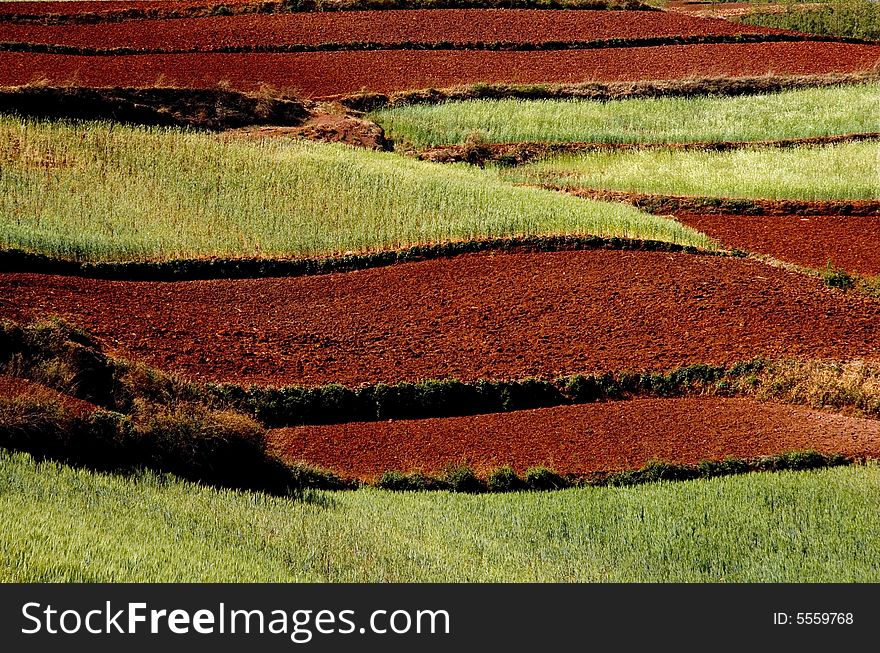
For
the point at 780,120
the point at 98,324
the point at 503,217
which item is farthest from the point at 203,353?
the point at 780,120

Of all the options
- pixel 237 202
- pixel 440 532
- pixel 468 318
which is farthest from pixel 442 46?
pixel 440 532

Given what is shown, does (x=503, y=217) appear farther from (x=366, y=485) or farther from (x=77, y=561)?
(x=77, y=561)

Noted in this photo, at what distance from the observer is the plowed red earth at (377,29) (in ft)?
116

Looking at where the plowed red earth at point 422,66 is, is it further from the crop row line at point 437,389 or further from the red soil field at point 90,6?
the crop row line at point 437,389

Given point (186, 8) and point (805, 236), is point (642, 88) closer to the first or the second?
point (805, 236)

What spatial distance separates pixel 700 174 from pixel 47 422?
57.6ft

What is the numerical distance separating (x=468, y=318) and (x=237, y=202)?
6218 mm

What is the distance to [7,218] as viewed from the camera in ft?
72.5

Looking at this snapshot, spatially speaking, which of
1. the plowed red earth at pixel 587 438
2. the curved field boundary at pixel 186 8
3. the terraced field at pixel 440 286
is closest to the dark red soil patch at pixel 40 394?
the terraced field at pixel 440 286

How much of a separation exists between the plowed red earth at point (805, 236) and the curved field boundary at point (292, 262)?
1.85m

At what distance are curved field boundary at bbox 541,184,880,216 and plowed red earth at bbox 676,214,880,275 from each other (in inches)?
8.1

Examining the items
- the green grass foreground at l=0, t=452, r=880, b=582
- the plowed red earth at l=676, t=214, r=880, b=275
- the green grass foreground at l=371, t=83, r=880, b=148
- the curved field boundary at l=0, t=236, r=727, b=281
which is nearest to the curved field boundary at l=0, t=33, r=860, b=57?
the green grass foreground at l=371, t=83, r=880, b=148

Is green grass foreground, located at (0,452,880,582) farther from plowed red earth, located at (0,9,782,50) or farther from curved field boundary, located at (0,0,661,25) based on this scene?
curved field boundary, located at (0,0,661,25)

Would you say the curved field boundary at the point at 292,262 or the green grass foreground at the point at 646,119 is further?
the green grass foreground at the point at 646,119
